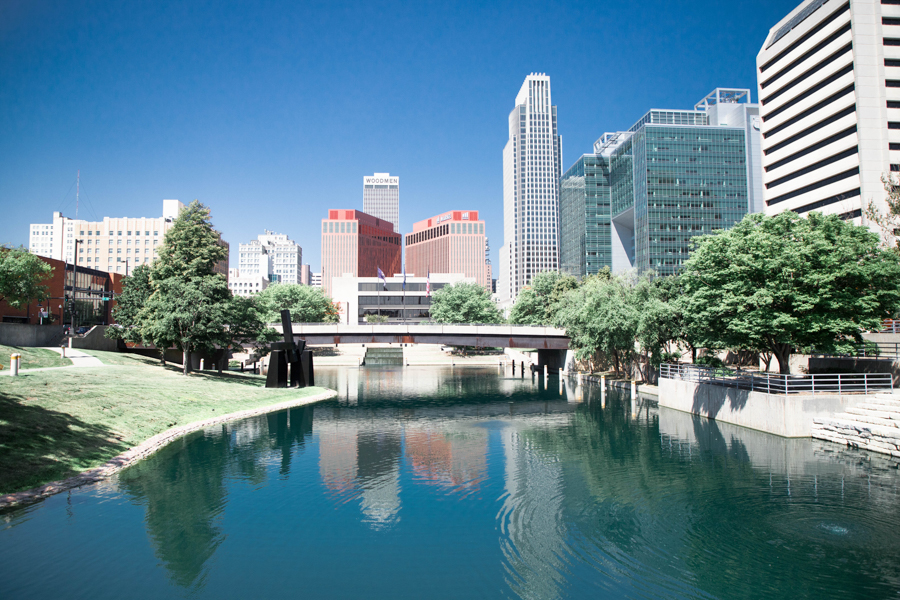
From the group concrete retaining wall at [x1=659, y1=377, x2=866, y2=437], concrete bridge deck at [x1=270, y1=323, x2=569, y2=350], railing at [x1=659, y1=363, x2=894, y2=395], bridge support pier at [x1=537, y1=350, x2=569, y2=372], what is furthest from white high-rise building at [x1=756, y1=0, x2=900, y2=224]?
railing at [x1=659, y1=363, x2=894, y2=395]

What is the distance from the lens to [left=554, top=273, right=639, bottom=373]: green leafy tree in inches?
2162

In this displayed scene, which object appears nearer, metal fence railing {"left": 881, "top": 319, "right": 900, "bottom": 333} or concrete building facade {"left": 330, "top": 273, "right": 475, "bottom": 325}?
metal fence railing {"left": 881, "top": 319, "right": 900, "bottom": 333}

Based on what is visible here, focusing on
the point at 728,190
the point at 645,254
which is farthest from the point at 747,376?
the point at 728,190

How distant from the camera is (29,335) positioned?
5647cm

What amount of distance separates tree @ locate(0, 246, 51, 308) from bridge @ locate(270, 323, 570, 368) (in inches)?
996

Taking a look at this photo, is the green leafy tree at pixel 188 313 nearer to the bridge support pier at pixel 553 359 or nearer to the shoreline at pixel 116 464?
the shoreline at pixel 116 464

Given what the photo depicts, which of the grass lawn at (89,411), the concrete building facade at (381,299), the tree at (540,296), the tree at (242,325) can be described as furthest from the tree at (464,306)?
the grass lawn at (89,411)

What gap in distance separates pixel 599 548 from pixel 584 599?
3.43 metres

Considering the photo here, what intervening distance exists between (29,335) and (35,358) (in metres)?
14.0

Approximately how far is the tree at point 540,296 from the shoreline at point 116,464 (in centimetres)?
6854

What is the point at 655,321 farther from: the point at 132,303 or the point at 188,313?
the point at 132,303

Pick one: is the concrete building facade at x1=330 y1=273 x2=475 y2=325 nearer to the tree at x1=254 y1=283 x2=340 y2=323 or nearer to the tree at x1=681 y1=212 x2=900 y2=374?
the tree at x1=254 y1=283 x2=340 y2=323

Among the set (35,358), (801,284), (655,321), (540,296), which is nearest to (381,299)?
(540,296)

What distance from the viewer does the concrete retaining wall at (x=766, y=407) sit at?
3234cm
